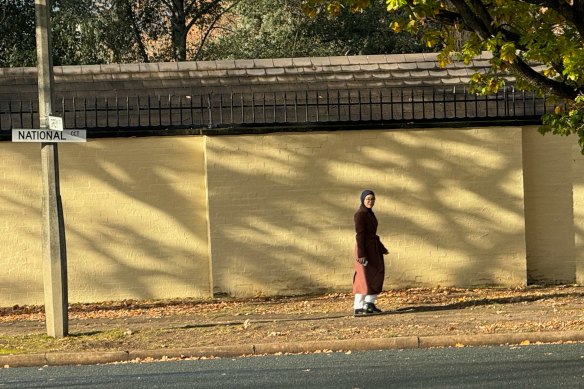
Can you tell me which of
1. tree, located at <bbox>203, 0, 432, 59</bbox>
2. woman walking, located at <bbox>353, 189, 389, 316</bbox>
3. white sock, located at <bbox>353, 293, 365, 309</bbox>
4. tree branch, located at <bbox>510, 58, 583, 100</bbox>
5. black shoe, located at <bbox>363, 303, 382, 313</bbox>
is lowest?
black shoe, located at <bbox>363, 303, 382, 313</bbox>

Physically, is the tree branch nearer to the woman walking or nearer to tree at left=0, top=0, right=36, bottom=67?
the woman walking

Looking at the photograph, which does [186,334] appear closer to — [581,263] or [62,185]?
[62,185]

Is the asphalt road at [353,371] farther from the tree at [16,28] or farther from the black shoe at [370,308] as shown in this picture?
the tree at [16,28]

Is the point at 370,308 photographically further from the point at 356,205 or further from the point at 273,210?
the point at 273,210

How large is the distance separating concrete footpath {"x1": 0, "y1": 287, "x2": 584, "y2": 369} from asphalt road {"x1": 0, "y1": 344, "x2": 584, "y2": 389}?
11.5 inches

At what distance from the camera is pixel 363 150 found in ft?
50.7

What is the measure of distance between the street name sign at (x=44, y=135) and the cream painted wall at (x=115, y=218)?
9.85ft

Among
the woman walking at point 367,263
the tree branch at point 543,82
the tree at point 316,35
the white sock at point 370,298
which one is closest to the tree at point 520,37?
the tree branch at point 543,82

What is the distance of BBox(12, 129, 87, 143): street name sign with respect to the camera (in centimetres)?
1194

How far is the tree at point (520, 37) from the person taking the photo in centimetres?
1156

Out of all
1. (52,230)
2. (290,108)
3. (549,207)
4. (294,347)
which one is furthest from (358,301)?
(52,230)

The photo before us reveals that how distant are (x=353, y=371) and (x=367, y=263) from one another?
3852 millimetres

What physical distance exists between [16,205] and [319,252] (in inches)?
161

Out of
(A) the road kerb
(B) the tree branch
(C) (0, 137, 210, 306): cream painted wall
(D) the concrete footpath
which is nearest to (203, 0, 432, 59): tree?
(C) (0, 137, 210, 306): cream painted wall
